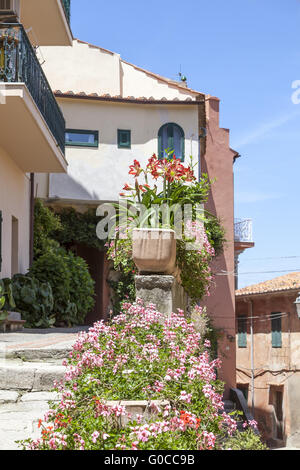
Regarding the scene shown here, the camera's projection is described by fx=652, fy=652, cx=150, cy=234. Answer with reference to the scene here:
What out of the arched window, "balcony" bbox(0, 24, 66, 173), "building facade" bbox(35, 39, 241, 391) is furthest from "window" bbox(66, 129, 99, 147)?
"balcony" bbox(0, 24, 66, 173)

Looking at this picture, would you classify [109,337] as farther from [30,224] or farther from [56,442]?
[30,224]

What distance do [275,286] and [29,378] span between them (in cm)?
2466

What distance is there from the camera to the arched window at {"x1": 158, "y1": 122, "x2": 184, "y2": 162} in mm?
19016

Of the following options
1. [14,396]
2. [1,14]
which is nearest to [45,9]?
[1,14]

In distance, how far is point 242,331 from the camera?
32.0 metres

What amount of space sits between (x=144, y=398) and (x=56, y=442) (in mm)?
853

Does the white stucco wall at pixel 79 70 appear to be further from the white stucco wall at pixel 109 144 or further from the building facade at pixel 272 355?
the building facade at pixel 272 355

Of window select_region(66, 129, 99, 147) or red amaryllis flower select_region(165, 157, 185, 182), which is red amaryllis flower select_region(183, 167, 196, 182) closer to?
red amaryllis flower select_region(165, 157, 185, 182)

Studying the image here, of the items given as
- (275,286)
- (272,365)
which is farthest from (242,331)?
(275,286)

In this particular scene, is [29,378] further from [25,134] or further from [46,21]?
[46,21]

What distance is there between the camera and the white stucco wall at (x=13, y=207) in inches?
450

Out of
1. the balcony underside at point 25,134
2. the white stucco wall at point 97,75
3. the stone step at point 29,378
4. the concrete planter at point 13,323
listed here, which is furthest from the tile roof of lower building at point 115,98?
the stone step at point 29,378

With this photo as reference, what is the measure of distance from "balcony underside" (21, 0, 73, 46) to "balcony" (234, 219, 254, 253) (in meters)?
13.4

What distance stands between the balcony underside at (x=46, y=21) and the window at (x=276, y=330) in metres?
18.4
